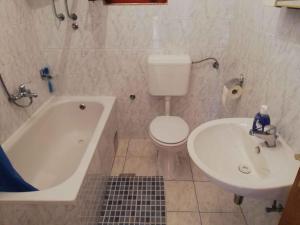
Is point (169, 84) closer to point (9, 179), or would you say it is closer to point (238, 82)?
point (238, 82)

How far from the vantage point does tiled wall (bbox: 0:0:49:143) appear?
160 centimetres

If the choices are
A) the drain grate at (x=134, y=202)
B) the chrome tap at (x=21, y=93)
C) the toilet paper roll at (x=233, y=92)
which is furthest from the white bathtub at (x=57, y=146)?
the toilet paper roll at (x=233, y=92)

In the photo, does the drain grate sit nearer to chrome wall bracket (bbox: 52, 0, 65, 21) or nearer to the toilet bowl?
the toilet bowl

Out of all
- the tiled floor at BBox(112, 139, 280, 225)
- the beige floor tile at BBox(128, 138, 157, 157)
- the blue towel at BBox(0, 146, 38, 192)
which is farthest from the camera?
the beige floor tile at BBox(128, 138, 157, 157)

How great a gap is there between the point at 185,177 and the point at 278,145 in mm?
1066

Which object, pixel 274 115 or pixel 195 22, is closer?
pixel 274 115

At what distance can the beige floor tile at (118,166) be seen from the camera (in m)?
2.07

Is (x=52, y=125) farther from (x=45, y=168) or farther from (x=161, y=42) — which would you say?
(x=161, y=42)

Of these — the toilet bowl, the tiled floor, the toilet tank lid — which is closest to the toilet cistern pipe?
the toilet bowl

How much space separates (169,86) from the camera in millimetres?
1996

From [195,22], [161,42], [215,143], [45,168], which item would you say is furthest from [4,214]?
[195,22]

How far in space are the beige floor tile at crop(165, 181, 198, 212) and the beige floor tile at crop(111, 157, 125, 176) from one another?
1.48 feet

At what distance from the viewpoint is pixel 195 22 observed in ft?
6.30

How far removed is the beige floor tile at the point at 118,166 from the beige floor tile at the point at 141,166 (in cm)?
4
